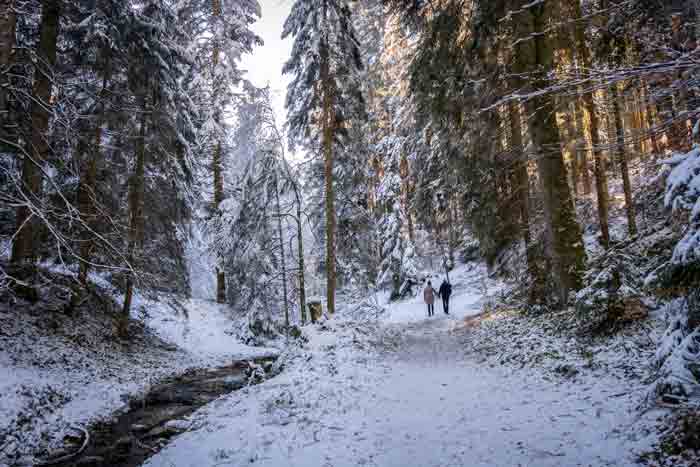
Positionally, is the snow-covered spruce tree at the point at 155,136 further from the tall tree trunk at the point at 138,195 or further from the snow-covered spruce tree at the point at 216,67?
the snow-covered spruce tree at the point at 216,67

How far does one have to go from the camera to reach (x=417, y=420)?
5238mm

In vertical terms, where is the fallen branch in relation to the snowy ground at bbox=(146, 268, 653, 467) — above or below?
below

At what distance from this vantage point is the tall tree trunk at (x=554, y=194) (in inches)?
308

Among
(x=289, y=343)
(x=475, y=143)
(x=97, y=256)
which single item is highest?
(x=475, y=143)

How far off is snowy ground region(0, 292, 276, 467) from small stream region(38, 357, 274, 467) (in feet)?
Answer: 1.11

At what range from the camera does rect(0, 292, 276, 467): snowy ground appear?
618 centimetres

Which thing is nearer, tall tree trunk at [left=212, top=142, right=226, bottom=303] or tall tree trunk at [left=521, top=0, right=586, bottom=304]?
tall tree trunk at [left=521, top=0, right=586, bottom=304]

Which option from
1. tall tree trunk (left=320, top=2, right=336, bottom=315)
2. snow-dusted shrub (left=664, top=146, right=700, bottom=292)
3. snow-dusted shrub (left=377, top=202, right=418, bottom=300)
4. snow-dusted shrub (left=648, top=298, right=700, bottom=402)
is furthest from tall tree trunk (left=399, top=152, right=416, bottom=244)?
snow-dusted shrub (left=664, top=146, right=700, bottom=292)

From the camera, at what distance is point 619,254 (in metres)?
5.99

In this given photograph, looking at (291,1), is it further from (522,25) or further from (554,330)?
(554,330)

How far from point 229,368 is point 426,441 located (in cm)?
1029

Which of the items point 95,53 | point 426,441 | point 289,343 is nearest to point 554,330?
point 426,441

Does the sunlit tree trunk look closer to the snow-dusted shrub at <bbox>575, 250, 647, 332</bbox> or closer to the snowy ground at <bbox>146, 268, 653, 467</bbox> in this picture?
the snow-dusted shrub at <bbox>575, 250, 647, 332</bbox>

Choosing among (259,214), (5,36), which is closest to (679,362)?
(5,36)
